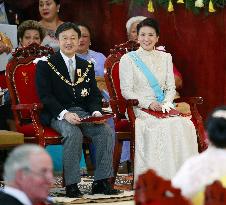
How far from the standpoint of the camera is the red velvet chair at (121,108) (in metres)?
7.12

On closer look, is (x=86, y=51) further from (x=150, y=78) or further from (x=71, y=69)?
(x=71, y=69)

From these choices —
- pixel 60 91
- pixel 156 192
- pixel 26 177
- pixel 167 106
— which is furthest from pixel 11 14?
pixel 156 192

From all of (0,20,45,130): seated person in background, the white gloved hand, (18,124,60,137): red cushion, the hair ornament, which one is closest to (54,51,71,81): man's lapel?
(18,124,60,137): red cushion

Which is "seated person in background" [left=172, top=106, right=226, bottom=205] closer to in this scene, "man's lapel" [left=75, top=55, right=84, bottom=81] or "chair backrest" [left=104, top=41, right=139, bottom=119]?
"man's lapel" [left=75, top=55, right=84, bottom=81]

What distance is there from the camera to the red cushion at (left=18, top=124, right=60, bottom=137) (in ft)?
22.1

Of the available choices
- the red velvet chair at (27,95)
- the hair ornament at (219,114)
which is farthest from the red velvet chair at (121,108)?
the hair ornament at (219,114)

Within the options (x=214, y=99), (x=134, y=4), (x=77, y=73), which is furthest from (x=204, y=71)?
(x=77, y=73)

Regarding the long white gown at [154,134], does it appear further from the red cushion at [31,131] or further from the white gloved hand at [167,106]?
the red cushion at [31,131]

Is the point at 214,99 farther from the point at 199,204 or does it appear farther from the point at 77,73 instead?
the point at 199,204

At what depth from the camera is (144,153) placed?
23.2 feet

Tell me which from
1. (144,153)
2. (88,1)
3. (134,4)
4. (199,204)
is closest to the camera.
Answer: (199,204)

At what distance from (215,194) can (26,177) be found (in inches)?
31.0

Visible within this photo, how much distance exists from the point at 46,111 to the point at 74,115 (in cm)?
35

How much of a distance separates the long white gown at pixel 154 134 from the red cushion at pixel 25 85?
78cm
